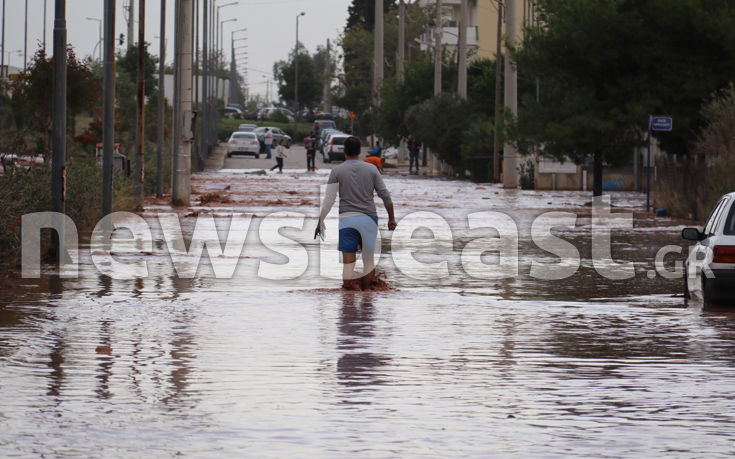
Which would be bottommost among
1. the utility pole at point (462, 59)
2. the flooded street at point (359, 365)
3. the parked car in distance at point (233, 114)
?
the flooded street at point (359, 365)

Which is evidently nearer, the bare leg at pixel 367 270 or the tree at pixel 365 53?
the bare leg at pixel 367 270

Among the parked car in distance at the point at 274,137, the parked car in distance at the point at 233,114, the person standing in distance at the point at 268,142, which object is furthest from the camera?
the parked car in distance at the point at 233,114

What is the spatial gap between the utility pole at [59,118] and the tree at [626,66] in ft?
71.6

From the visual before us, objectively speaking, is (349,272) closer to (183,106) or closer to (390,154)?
(183,106)

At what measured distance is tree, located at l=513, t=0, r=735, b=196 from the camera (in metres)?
38.1

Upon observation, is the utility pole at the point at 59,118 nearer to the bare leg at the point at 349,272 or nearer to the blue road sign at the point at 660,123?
the bare leg at the point at 349,272

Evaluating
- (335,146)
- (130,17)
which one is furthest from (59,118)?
(130,17)

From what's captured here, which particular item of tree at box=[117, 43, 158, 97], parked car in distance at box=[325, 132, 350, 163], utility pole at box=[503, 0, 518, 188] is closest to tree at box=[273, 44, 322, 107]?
tree at box=[117, 43, 158, 97]

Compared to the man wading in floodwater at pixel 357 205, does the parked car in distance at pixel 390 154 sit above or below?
above

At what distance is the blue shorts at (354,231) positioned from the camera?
51.5 ft

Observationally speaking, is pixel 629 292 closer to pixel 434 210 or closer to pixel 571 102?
pixel 434 210

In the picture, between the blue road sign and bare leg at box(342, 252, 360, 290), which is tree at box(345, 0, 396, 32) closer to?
the blue road sign

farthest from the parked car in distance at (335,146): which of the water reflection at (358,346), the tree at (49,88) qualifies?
the water reflection at (358,346)

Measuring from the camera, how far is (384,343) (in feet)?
38.6
